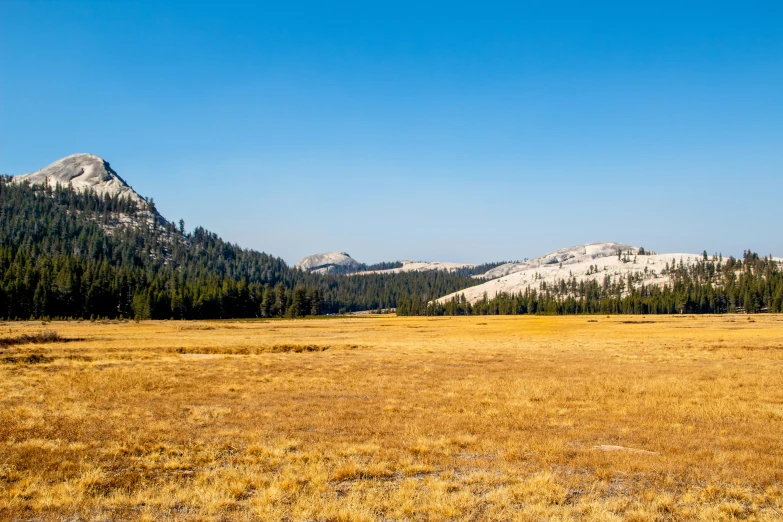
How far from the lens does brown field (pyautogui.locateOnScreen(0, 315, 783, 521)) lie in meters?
10.4

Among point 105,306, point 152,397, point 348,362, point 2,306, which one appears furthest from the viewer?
point 105,306

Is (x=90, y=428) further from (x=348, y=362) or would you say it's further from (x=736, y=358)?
(x=736, y=358)

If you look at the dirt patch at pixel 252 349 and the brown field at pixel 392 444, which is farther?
the dirt patch at pixel 252 349

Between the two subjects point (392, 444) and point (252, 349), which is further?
point (252, 349)

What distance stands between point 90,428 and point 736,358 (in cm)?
4492

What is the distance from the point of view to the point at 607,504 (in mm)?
10289

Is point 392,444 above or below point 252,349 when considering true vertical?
above

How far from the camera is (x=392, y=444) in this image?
1559 centimetres

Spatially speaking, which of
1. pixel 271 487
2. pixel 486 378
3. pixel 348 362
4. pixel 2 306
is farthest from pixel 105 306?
pixel 271 487

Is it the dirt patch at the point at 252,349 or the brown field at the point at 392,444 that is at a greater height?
the brown field at the point at 392,444

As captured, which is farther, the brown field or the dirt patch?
the dirt patch

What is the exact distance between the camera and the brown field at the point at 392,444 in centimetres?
1038

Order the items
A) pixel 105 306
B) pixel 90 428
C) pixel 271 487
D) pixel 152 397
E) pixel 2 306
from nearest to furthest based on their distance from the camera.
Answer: pixel 271 487
pixel 90 428
pixel 152 397
pixel 2 306
pixel 105 306

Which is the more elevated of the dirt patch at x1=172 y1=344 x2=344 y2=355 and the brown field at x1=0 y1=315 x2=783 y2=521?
the brown field at x1=0 y1=315 x2=783 y2=521
